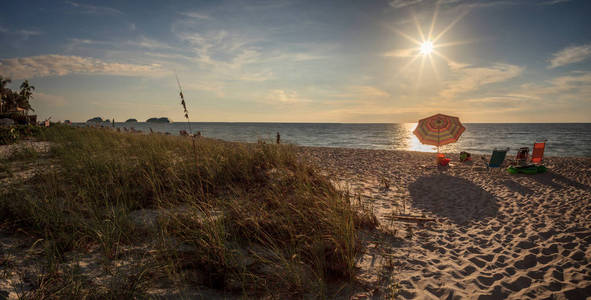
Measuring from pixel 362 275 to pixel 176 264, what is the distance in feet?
6.70

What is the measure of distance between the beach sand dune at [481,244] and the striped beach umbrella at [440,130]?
11.3 ft

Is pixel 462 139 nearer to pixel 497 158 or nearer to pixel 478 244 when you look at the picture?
pixel 497 158

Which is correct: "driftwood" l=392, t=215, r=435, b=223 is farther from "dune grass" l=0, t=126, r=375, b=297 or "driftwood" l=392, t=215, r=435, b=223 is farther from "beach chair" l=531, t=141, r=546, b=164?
"beach chair" l=531, t=141, r=546, b=164

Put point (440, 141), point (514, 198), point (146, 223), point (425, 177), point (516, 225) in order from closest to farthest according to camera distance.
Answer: point (146, 223) → point (516, 225) → point (514, 198) → point (425, 177) → point (440, 141)

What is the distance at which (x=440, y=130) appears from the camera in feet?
33.3

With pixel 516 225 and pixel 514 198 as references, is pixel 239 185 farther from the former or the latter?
pixel 514 198

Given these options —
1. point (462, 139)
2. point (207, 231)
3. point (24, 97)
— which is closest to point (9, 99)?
point (24, 97)

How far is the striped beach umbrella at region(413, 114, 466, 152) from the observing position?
988cm

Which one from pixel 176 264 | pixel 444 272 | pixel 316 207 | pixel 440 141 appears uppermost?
pixel 440 141

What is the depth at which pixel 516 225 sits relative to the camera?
13.9 ft

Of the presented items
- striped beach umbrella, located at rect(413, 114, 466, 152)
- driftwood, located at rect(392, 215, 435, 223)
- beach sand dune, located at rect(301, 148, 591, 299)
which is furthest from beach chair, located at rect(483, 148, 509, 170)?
driftwood, located at rect(392, 215, 435, 223)

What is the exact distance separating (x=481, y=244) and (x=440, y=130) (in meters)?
7.93

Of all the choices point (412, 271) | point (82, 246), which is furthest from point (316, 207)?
point (82, 246)

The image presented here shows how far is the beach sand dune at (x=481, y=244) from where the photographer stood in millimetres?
2512
